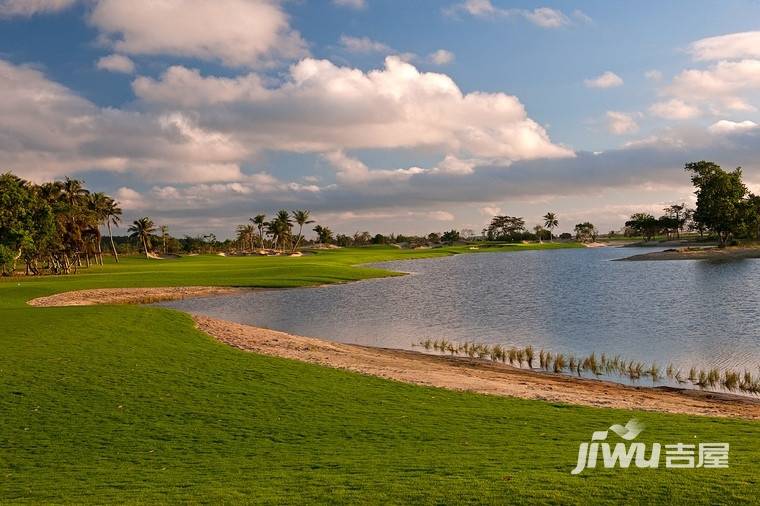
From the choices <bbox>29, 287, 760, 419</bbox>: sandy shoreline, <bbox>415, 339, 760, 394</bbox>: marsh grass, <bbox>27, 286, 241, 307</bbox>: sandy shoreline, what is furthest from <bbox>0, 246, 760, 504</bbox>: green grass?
<bbox>27, 286, 241, 307</bbox>: sandy shoreline

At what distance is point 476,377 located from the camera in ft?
85.8

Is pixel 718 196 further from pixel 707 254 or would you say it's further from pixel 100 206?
pixel 100 206

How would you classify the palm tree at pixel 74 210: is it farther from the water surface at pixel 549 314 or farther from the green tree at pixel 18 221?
the water surface at pixel 549 314

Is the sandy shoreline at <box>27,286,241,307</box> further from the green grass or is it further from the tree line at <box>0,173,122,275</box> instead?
the green grass

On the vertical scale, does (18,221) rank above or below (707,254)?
above

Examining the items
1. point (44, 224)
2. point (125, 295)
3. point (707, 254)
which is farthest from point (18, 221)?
point (707, 254)

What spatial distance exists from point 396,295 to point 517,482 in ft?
195

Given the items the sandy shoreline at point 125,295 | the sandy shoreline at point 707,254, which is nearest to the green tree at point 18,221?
the sandy shoreline at point 125,295

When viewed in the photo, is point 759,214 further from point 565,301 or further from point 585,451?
point 585,451

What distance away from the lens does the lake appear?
114 ft

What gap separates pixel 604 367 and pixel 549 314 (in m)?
20.6

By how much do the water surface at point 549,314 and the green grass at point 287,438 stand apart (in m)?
16.1

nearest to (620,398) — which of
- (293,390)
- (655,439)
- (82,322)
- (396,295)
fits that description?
(655,439)

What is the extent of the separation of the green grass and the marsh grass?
972 cm
